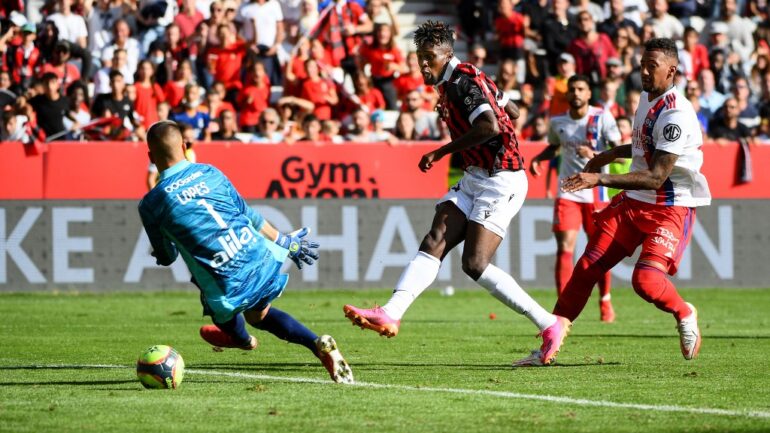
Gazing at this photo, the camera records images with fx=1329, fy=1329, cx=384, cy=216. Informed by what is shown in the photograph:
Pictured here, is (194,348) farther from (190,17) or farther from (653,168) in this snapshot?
(190,17)

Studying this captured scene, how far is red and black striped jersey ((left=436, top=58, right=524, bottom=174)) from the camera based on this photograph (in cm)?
930

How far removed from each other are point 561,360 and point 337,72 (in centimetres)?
1207

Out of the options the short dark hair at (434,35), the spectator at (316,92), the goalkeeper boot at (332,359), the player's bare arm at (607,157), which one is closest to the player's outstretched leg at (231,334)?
the goalkeeper boot at (332,359)

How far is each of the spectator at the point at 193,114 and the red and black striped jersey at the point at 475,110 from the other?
9745mm

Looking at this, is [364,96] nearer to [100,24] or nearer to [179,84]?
[179,84]

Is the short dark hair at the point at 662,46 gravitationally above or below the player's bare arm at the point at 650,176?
above

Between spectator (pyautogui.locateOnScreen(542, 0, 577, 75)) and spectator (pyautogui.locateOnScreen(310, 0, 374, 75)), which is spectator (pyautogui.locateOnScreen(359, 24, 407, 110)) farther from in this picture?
spectator (pyautogui.locateOnScreen(542, 0, 577, 75))

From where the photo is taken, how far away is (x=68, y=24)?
826 inches

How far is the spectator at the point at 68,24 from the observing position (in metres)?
20.9

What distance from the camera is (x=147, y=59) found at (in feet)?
66.7

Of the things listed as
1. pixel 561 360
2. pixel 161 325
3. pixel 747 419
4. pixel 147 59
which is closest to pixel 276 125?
pixel 147 59

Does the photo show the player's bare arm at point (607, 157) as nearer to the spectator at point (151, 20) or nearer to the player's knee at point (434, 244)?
the player's knee at point (434, 244)

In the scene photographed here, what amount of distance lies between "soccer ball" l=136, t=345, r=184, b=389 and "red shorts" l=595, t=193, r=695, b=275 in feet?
11.3

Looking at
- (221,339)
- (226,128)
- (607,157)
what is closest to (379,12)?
(226,128)
